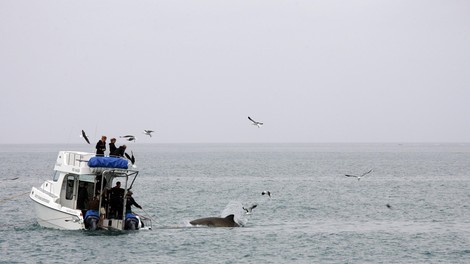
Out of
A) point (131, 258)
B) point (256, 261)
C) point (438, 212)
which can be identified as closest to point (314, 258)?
point (256, 261)

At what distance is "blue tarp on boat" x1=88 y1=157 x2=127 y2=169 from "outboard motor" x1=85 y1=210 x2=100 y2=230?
2141 millimetres

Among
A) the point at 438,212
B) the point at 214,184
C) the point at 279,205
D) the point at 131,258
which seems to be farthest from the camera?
the point at 214,184

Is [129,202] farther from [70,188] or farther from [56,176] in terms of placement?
[56,176]

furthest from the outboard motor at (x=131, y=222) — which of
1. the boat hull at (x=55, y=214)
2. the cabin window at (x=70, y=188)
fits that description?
the cabin window at (x=70, y=188)

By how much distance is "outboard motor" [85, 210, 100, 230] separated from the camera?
3328cm

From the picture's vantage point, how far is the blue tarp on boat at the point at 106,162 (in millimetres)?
33241

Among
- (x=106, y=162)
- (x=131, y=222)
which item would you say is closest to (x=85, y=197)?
(x=131, y=222)

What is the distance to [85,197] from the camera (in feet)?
116

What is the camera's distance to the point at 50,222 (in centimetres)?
3534

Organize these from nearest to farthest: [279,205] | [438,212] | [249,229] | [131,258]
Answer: [131,258]
[249,229]
[438,212]
[279,205]

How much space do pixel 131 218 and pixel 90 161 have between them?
3.48 metres

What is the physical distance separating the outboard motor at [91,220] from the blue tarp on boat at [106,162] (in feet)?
7.02

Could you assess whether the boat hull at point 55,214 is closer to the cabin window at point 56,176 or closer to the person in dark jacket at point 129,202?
the cabin window at point 56,176

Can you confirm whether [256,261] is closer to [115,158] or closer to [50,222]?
[115,158]
